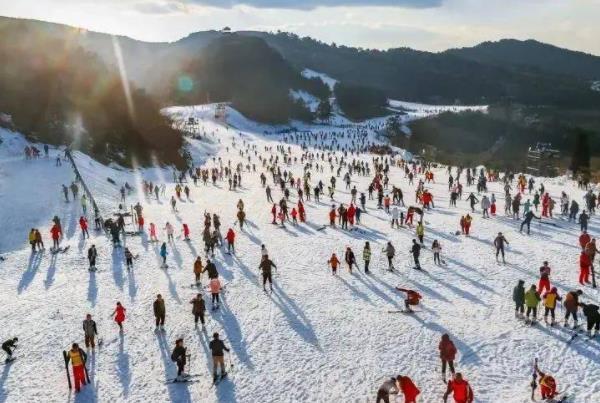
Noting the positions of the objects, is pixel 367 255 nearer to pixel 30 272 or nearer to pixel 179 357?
pixel 179 357

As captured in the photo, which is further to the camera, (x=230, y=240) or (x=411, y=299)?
(x=230, y=240)

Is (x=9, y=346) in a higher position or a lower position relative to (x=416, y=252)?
lower

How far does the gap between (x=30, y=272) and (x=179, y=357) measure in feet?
37.5

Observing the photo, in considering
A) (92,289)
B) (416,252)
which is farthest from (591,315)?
(92,289)

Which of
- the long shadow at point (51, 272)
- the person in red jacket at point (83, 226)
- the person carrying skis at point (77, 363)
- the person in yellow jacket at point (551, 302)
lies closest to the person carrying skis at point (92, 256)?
the long shadow at point (51, 272)

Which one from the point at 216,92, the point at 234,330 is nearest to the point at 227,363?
the point at 234,330

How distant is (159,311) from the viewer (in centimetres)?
1535

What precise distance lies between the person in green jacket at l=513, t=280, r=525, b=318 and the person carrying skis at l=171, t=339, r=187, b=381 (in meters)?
8.91

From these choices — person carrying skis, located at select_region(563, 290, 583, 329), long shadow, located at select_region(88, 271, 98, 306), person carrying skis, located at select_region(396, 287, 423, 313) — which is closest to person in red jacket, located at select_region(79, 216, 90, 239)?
long shadow, located at select_region(88, 271, 98, 306)

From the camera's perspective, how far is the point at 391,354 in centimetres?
1384

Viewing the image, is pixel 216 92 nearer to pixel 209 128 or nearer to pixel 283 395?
pixel 209 128

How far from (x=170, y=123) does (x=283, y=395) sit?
6628 cm

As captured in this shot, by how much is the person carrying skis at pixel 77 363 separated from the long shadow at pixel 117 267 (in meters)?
6.46

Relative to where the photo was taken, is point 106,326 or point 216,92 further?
point 216,92
